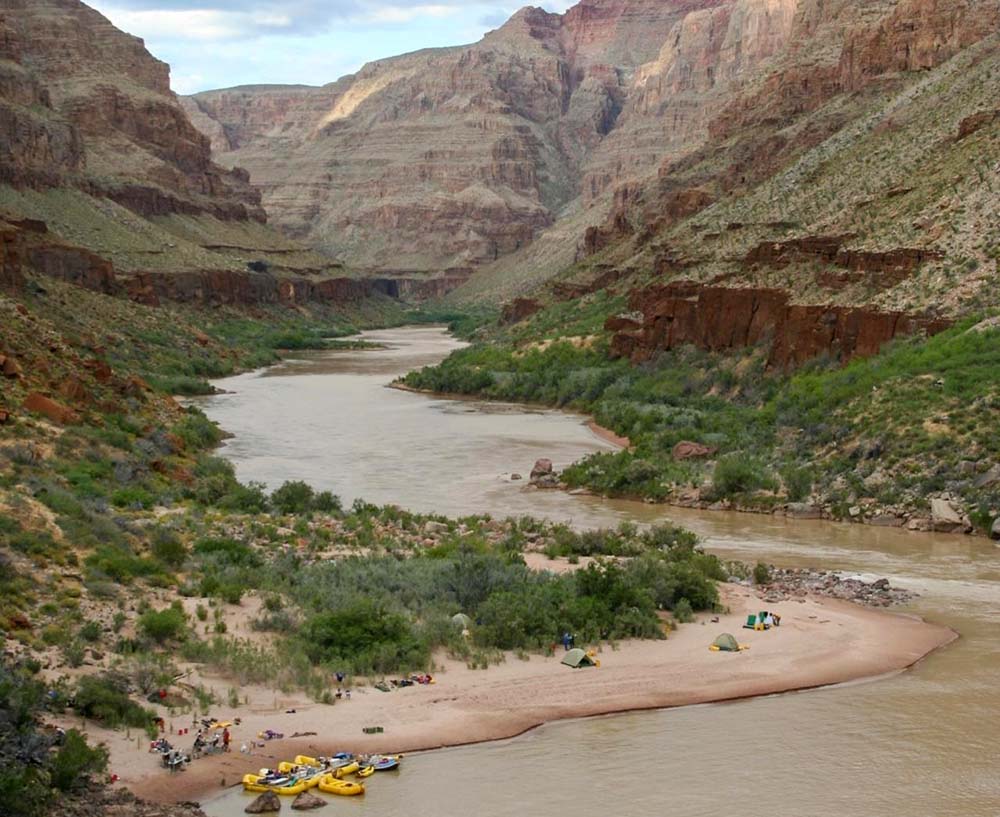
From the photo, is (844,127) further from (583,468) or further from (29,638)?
(29,638)

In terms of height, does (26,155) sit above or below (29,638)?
above

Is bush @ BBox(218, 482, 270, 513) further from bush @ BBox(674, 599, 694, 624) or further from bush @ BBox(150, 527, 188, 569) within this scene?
bush @ BBox(674, 599, 694, 624)

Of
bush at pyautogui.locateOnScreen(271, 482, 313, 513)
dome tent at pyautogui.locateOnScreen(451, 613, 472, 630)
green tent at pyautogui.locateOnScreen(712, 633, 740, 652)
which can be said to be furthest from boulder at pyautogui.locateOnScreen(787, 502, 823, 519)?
dome tent at pyautogui.locateOnScreen(451, 613, 472, 630)

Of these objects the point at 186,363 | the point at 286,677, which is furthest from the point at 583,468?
the point at 186,363

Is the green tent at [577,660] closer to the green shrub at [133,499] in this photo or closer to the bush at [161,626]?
the bush at [161,626]

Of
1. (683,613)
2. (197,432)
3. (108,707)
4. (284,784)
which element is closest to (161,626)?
(108,707)

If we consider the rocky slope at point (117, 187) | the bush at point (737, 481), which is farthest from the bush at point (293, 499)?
the rocky slope at point (117, 187)
